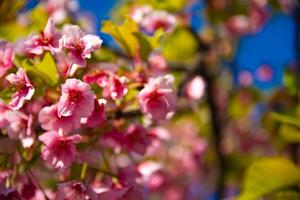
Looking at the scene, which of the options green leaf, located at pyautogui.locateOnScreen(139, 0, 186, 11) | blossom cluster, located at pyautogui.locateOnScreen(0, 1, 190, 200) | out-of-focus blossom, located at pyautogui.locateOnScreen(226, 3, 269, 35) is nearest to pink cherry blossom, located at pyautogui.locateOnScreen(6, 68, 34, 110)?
blossom cluster, located at pyautogui.locateOnScreen(0, 1, 190, 200)

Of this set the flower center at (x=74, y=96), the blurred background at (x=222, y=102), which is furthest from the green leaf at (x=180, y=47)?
the flower center at (x=74, y=96)

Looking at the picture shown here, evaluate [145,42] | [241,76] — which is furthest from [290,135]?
[241,76]

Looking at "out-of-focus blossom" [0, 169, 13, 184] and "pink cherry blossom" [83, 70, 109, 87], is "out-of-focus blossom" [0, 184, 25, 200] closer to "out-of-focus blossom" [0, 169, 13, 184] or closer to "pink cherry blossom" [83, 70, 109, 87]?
"out-of-focus blossom" [0, 169, 13, 184]

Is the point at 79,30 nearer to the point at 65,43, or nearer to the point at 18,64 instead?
the point at 65,43

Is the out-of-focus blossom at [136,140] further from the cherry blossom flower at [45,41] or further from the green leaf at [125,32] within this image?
the cherry blossom flower at [45,41]

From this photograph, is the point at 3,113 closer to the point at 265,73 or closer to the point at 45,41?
the point at 45,41

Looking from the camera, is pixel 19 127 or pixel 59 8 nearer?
pixel 19 127

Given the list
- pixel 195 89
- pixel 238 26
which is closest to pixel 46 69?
pixel 195 89
